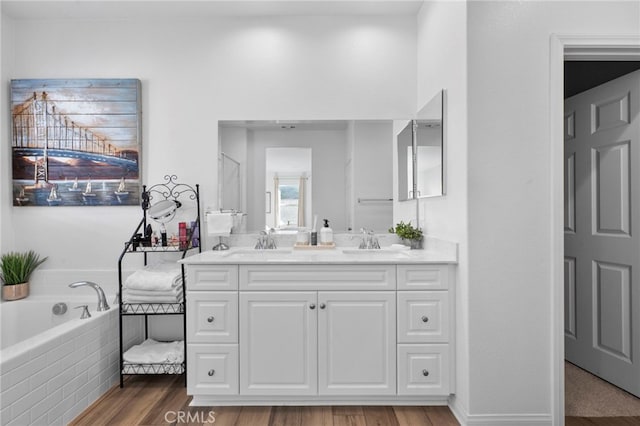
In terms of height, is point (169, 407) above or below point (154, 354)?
below

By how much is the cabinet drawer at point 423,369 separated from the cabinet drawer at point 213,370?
925 millimetres

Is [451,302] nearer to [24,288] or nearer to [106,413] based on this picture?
[106,413]

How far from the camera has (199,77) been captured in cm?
283

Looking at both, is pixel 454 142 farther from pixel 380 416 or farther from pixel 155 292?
pixel 155 292

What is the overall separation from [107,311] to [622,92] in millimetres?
3541

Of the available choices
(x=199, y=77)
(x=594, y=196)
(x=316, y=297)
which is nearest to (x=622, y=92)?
(x=594, y=196)

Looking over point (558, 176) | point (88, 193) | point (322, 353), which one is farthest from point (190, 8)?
point (558, 176)

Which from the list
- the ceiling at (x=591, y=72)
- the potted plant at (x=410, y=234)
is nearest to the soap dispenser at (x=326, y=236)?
the potted plant at (x=410, y=234)

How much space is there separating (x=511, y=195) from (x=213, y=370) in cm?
184

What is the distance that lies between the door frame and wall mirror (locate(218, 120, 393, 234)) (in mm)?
1121

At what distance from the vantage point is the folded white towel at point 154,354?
7.92ft

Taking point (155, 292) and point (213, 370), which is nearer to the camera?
point (213, 370)

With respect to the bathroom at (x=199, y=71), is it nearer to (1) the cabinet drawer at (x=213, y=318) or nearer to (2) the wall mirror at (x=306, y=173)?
(2) the wall mirror at (x=306, y=173)

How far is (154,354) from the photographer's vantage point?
247 centimetres
